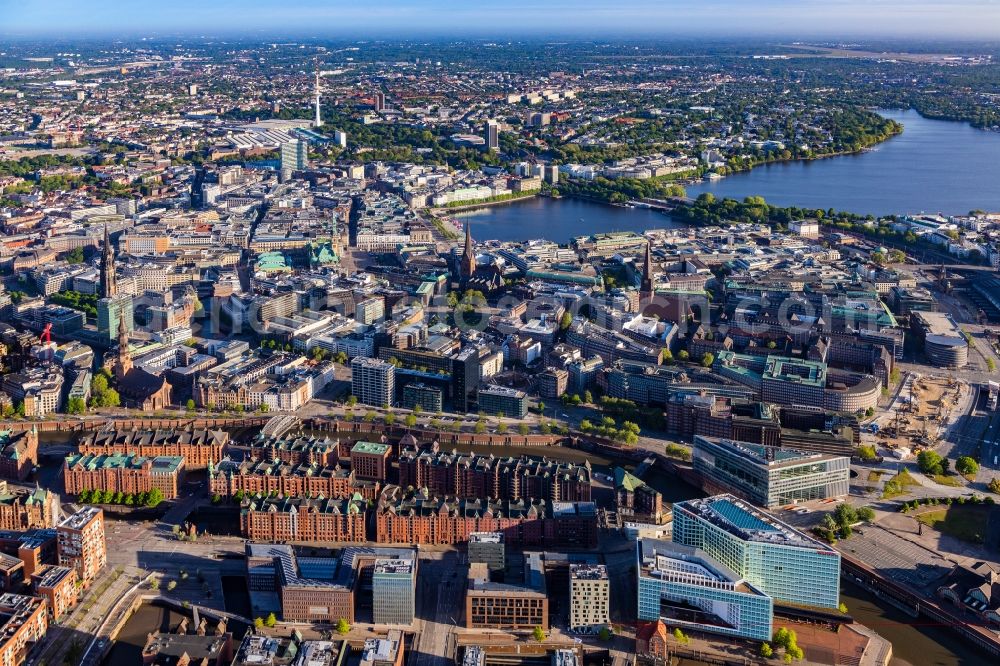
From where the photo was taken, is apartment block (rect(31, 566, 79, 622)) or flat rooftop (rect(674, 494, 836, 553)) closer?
apartment block (rect(31, 566, 79, 622))

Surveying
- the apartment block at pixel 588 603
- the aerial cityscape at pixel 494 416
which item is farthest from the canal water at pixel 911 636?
the apartment block at pixel 588 603

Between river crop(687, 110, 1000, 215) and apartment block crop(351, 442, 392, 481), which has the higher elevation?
river crop(687, 110, 1000, 215)

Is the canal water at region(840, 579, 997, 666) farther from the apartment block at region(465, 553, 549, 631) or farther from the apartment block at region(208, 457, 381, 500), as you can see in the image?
the apartment block at region(208, 457, 381, 500)

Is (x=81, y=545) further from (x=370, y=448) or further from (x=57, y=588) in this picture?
(x=370, y=448)

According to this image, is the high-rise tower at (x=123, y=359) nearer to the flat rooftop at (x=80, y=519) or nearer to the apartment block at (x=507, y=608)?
the flat rooftop at (x=80, y=519)

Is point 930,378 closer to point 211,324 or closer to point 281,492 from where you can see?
point 281,492

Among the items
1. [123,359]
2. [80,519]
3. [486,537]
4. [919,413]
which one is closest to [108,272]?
[123,359]

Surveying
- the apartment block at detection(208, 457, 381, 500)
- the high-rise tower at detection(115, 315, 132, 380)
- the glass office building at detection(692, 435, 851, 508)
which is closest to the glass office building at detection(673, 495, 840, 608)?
the glass office building at detection(692, 435, 851, 508)
